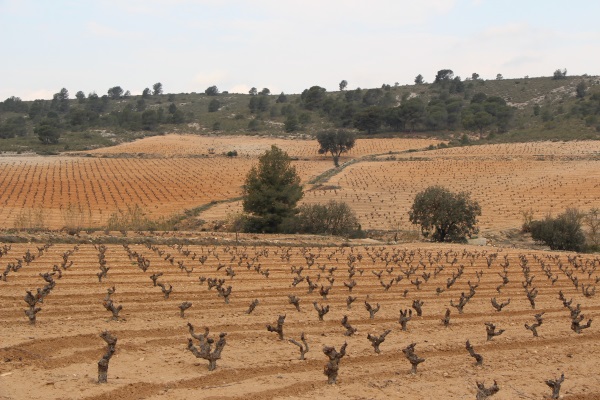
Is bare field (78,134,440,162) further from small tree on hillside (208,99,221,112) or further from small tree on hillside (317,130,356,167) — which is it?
small tree on hillside (208,99,221,112)

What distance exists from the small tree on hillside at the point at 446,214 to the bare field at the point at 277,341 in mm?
24200

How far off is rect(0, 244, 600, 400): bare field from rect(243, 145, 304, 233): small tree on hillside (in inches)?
1148

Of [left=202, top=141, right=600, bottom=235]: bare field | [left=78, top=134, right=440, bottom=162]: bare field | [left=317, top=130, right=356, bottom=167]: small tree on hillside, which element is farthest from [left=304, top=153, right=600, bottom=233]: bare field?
[left=78, top=134, right=440, bottom=162]: bare field

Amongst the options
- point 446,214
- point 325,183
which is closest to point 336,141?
point 325,183

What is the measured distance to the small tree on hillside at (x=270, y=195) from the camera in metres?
52.9

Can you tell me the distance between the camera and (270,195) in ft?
174

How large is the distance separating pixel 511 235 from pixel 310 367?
44.6 metres

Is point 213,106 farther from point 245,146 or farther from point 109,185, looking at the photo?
point 109,185

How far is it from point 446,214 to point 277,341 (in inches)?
1412

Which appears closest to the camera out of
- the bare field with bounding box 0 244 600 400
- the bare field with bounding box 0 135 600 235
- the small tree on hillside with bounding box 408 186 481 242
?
the bare field with bounding box 0 244 600 400

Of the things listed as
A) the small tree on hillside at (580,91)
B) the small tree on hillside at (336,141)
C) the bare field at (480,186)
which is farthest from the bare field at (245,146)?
the small tree on hillside at (580,91)

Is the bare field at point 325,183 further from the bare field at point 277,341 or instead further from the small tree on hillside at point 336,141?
the bare field at point 277,341

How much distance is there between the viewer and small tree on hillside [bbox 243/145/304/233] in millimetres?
52906

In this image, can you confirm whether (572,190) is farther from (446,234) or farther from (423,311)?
(423,311)
